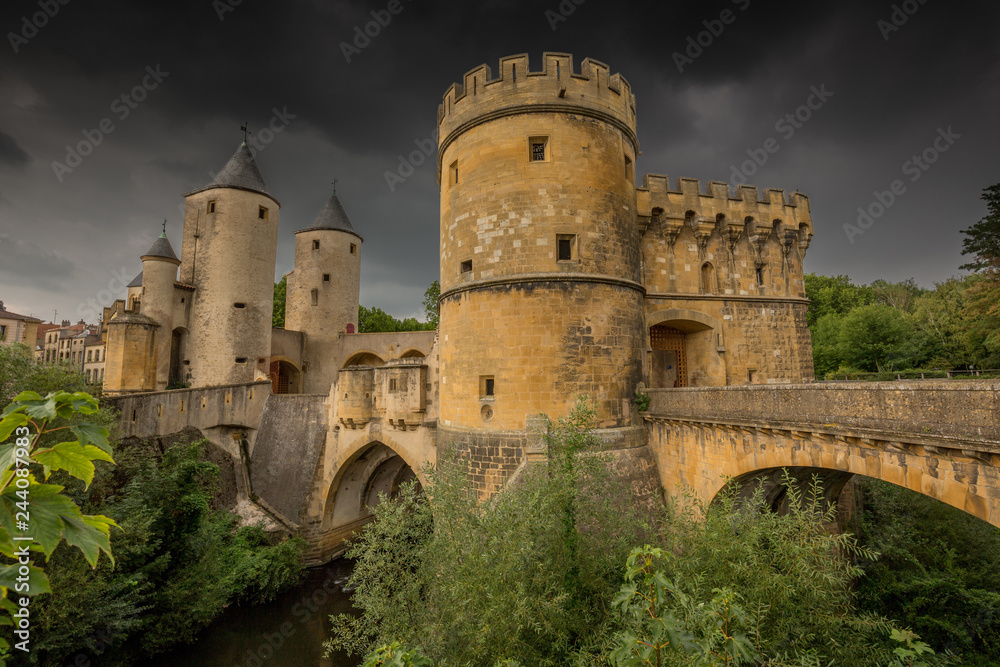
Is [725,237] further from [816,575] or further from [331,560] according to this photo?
[331,560]

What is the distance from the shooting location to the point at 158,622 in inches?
451

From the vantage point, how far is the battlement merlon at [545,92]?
37.3ft

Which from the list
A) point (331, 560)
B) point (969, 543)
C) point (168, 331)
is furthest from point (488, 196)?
point (168, 331)

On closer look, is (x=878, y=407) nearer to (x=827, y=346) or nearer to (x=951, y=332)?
(x=951, y=332)

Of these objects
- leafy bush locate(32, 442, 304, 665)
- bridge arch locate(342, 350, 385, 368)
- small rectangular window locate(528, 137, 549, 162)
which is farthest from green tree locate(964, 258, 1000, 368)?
leafy bush locate(32, 442, 304, 665)

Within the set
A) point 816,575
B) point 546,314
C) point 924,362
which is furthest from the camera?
point 924,362

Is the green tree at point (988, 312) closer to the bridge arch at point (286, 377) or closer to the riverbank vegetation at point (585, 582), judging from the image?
the riverbank vegetation at point (585, 582)

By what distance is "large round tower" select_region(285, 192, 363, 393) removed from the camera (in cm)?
2692

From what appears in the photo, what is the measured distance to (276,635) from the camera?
13.1 metres

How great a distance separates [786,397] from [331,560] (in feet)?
52.6

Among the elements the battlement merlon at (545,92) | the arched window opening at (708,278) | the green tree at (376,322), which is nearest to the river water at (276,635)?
the arched window opening at (708,278)

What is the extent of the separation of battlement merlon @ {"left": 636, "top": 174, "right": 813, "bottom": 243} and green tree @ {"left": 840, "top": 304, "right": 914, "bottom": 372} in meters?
21.5

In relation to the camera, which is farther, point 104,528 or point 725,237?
point 725,237

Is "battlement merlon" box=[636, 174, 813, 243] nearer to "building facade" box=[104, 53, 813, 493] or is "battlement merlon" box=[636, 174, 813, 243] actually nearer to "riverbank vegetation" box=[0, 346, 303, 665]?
"building facade" box=[104, 53, 813, 493]
